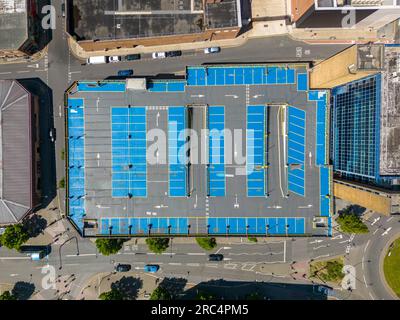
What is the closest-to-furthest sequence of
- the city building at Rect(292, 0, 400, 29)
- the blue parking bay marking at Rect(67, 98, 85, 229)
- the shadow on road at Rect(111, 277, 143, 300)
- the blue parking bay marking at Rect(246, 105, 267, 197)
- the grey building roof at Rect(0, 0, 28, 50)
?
the city building at Rect(292, 0, 400, 29), the grey building roof at Rect(0, 0, 28, 50), the blue parking bay marking at Rect(67, 98, 85, 229), the blue parking bay marking at Rect(246, 105, 267, 197), the shadow on road at Rect(111, 277, 143, 300)

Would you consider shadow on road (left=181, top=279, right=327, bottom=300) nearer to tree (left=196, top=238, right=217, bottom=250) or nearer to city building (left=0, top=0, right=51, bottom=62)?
tree (left=196, top=238, right=217, bottom=250)

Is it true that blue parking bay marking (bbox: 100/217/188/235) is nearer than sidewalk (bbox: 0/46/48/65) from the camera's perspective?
Yes

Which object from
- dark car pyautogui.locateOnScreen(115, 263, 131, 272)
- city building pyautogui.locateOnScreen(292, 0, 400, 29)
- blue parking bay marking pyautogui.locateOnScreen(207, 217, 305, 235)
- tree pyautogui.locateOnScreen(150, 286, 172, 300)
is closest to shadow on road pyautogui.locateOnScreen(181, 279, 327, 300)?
tree pyautogui.locateOnScreen(150, 286, 172, 300)

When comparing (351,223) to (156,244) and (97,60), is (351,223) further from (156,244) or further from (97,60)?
(97,60)

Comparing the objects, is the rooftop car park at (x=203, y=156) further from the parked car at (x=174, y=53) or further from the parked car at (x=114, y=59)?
the parked car at (x=174, y=53)

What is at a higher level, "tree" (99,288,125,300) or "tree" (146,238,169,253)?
"tree" (146,238,169,253)

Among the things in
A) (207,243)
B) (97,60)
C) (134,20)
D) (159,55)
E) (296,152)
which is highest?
(134,20)

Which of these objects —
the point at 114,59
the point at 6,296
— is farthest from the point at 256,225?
the point at 6,296
